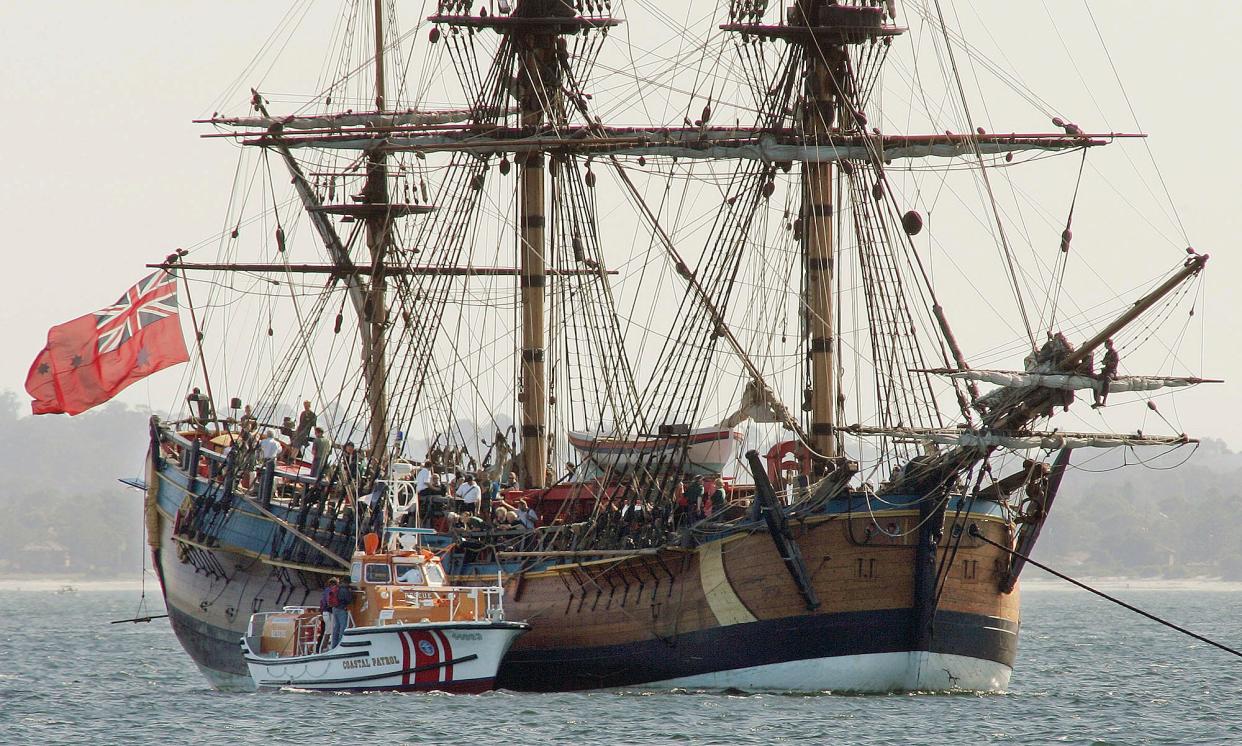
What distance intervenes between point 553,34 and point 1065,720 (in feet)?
80.8

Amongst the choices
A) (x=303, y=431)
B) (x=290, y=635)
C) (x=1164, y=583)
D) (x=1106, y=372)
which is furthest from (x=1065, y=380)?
(x=1164, y=583)

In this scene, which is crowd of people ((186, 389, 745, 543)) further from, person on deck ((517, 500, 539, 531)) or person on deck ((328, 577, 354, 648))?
person on deck ((328, 577, 354, 648))

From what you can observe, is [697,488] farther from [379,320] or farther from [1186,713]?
[379,320]

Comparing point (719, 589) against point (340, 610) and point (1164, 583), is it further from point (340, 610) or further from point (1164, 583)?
point (1164, 583)

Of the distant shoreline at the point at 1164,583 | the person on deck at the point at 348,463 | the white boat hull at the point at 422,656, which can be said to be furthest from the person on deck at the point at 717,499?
the distant shoreline at the point at 1164,583

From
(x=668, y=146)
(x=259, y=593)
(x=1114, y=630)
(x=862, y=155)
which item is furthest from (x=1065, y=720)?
(x=1114, y=630)

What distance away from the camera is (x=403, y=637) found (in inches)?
1667

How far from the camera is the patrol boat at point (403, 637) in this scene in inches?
1661

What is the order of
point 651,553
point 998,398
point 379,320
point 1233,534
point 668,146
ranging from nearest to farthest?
point 998,398
point 651,553
point 668,146
point 379,320
point 1233,534

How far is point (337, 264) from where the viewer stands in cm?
6297

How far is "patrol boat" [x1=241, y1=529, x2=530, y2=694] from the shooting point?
42.2 meters

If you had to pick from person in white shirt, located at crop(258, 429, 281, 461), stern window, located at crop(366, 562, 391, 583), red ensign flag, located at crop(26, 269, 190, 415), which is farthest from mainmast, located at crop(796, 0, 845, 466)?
red ensign flag, located at crop(26, 269, 190, 415)

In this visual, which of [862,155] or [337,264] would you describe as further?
[337,264]

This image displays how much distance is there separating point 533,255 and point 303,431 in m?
8.35
